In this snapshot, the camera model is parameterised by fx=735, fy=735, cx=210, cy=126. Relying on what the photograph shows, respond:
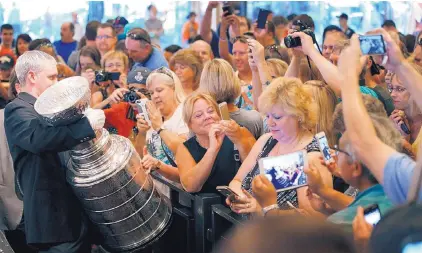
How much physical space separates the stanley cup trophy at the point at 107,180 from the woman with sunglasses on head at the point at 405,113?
4.55 ft

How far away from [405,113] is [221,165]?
1055mm

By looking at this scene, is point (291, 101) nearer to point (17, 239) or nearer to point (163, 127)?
point (163, 127)

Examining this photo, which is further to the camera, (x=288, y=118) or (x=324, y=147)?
(x=288, y=118)

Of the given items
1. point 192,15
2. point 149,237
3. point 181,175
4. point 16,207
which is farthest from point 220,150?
point 192,15

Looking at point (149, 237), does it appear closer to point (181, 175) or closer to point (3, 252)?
point (181, 175)

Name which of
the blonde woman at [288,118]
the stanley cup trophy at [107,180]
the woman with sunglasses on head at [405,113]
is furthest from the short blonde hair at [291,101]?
the stanley cup trophy at [107,180]

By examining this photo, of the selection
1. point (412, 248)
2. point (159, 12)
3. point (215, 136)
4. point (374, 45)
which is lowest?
point (159, 12)

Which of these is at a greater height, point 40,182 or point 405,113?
point 405,113

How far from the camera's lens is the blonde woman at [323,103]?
349 centimetres

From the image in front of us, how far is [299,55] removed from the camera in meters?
4.62

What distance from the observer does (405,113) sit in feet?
13.3

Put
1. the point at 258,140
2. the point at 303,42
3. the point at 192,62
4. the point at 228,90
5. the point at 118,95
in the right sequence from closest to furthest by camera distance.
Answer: the point at 303,42, the point at 258,140, the point at 228,90, the point at 118,95, the point at 192,62

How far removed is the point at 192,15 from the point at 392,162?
9.15 m

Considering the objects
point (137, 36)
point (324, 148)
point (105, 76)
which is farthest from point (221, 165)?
point (137, 36)
